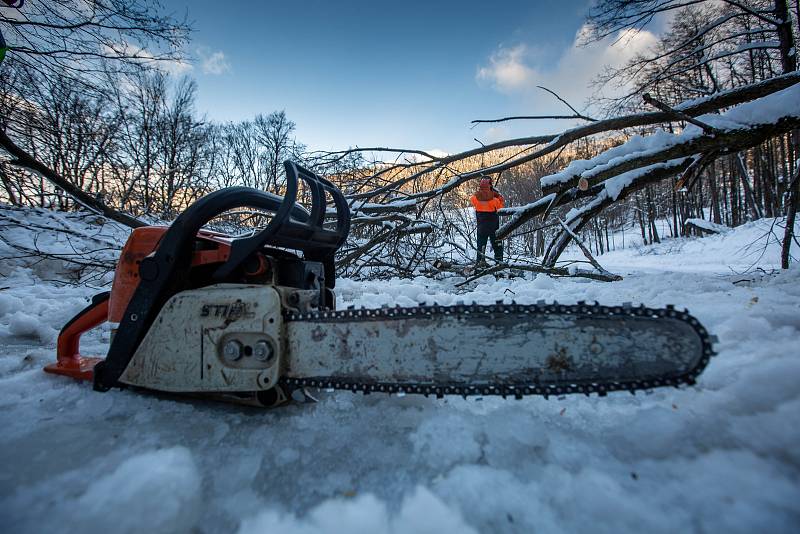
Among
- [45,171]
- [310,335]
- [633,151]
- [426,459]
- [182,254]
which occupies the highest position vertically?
[45,171]

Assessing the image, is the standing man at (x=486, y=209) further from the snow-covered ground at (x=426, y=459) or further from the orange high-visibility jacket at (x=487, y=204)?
the snow-covered ground at (x=426, y=459)

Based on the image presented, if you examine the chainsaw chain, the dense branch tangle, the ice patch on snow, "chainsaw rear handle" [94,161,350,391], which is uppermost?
the dense branch tangle

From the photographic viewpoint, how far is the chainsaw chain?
3.06 ft

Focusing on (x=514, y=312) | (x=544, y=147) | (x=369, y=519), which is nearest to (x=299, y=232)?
(x=514, y=312)

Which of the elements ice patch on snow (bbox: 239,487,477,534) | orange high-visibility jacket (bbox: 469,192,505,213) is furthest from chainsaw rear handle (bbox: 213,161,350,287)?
orange high-visibility jacket (bbox: 469,192,505,213)

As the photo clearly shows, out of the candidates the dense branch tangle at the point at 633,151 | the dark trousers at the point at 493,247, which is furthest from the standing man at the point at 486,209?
the dense branch tangle at the point at 633,151

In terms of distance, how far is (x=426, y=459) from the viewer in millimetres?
973

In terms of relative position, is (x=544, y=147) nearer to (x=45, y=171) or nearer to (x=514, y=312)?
(x=514, y=312)

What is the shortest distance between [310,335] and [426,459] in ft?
1.72

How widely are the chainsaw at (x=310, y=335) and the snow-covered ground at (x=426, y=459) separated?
0.14 m

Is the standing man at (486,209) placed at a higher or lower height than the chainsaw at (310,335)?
higher

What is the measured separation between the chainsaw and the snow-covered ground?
14cm

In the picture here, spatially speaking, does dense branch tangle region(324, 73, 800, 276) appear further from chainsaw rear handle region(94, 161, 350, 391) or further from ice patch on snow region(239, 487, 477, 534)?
ice patch on snow region(239, 487, 477, 534)

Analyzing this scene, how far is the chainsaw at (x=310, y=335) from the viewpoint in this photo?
973 millimetres
